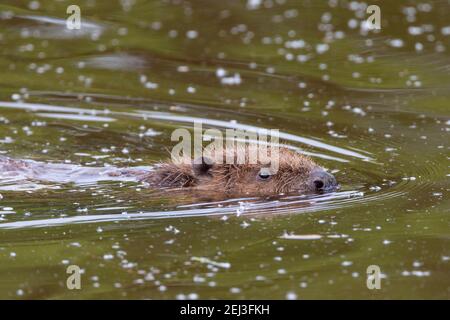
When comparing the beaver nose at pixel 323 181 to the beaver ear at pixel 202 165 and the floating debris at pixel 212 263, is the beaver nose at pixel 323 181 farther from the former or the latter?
the floating debris at pixel 212 263

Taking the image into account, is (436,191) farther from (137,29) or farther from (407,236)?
(137,29)

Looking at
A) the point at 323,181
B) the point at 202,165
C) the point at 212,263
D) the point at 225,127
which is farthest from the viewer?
the point at 225,127

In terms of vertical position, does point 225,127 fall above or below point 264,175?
above

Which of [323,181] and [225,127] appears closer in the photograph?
[323,181]

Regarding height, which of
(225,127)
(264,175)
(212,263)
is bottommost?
(212,263)

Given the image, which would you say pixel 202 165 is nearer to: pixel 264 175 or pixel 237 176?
pixel 237 176

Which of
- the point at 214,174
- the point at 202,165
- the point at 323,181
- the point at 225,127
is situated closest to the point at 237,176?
the point at 214,174

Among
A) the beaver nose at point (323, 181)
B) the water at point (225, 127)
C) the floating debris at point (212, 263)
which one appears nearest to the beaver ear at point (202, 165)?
the water at point (225, 127)
